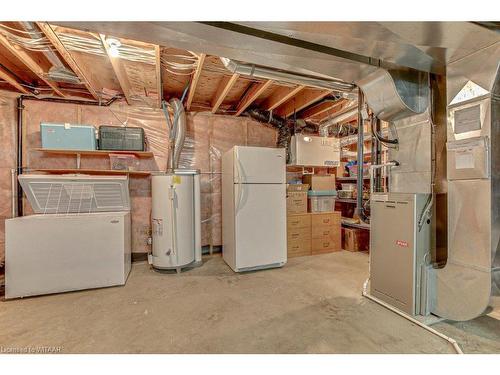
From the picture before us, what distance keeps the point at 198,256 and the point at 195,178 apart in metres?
1.16

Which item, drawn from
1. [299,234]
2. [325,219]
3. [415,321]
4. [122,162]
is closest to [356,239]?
[325,219]

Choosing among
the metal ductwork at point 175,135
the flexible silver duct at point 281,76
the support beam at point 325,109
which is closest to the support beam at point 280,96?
the flexible silver duct at point 281,76

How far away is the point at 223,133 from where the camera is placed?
4148 millimetres

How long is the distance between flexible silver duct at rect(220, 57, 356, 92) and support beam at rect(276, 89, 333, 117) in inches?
13.8

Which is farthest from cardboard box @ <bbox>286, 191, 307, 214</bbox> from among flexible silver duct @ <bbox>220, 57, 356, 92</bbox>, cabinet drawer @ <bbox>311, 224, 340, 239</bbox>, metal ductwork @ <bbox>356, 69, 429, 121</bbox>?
metal ductwork @ <bbox>356, 69, 429, 121</bbox>

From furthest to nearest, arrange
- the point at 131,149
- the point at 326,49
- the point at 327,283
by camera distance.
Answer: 1. the point at 131,149
2. the point at 327,283
3. the point at 326,49

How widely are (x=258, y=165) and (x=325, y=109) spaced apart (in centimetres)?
174

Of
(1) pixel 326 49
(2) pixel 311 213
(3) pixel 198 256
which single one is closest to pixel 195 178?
(3) pixel 198 256

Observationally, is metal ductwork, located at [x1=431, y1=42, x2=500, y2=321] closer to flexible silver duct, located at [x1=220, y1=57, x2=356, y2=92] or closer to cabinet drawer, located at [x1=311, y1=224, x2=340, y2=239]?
flexible silver duct, located at [x1=220, y1=57, x2=356, y2=92]

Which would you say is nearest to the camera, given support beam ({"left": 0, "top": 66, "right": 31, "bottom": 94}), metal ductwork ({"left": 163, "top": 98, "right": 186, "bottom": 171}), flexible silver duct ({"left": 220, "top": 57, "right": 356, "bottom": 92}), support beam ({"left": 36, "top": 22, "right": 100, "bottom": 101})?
support beam ({"left": 36, "top": 22, "right": 100, "bottom": 101})

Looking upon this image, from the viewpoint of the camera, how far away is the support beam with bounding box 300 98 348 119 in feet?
12.4

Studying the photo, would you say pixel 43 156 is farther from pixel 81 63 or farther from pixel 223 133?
pixel 223 133

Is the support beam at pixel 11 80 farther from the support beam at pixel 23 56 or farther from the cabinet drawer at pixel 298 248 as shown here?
the cabinet drawer at pixel 298 248

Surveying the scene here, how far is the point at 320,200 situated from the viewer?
420 cm
